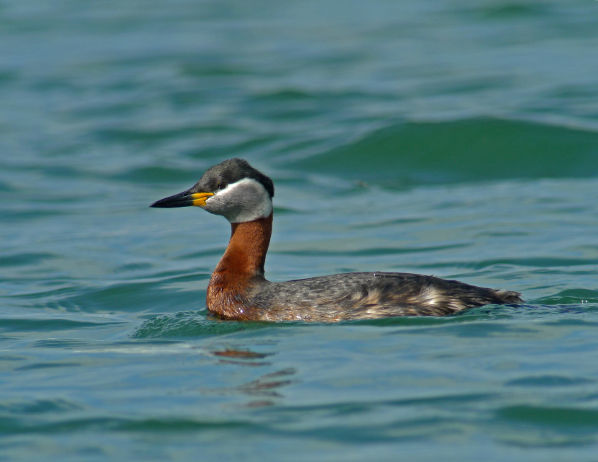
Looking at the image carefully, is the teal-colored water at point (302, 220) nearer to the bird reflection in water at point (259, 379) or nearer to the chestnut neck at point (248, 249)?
the bird reflection in water at point (259, 379)

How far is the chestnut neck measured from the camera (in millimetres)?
11547

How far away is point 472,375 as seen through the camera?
8906 millimetres

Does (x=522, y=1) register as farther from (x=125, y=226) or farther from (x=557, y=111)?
(x=125, y=226)

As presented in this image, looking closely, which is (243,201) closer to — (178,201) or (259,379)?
(178,201)

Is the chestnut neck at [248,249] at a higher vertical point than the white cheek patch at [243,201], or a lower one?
lower

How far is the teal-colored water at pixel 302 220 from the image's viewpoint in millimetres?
8188

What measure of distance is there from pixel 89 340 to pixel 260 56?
63.4ft

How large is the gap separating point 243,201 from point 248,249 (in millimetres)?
497

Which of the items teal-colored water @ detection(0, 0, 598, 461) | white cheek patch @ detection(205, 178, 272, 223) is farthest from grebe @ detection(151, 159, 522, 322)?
teal-colored water @ detection(0, 0, 598, 461)

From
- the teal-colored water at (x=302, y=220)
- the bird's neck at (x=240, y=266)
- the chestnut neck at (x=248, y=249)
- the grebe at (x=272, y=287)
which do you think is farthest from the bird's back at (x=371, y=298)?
the chestnut neck at (x=248, y=249)

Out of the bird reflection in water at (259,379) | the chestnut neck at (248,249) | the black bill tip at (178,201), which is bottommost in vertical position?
the bird reflection in water at (259,379)

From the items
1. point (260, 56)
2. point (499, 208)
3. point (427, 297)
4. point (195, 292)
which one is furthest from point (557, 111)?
point (427, 297)

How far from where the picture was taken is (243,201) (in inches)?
452

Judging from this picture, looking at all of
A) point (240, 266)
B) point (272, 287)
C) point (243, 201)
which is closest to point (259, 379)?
point (272, 287)
